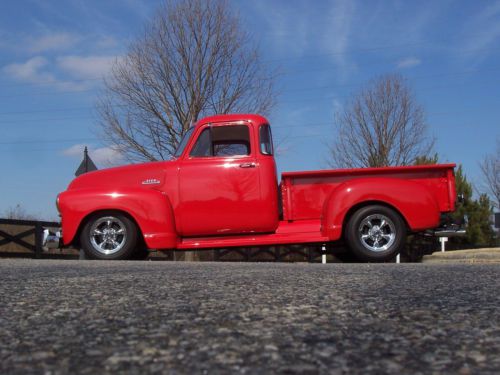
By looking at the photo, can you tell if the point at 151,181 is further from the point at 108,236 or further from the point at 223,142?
the point at 223,142

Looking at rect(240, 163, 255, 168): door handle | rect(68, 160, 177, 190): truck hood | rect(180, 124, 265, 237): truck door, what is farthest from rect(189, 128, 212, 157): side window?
rect(240, 163, 255, 168): door handle

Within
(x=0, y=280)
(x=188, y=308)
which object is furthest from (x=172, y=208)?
(x=188, y=308)

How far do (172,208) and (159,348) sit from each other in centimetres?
534

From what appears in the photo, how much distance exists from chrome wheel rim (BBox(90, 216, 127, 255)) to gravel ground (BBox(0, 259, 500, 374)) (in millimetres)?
3742

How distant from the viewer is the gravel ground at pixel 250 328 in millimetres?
1445

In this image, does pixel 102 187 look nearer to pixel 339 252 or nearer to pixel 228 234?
pixel 228 234

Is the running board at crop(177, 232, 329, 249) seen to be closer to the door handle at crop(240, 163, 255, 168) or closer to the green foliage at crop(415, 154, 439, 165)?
the door handle at crop(240, 163, 255, 168)

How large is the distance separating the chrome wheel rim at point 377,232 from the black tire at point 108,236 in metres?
2.99

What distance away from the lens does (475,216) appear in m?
18.8

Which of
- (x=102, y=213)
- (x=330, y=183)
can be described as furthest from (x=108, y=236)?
(x=330, y=183)

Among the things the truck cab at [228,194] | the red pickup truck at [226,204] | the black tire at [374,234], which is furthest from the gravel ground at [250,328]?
the truck cab at [228,194]

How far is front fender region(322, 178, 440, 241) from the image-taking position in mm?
6402

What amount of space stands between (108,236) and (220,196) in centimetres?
161

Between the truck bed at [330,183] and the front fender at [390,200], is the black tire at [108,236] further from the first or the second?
the front fender at [390,200]
